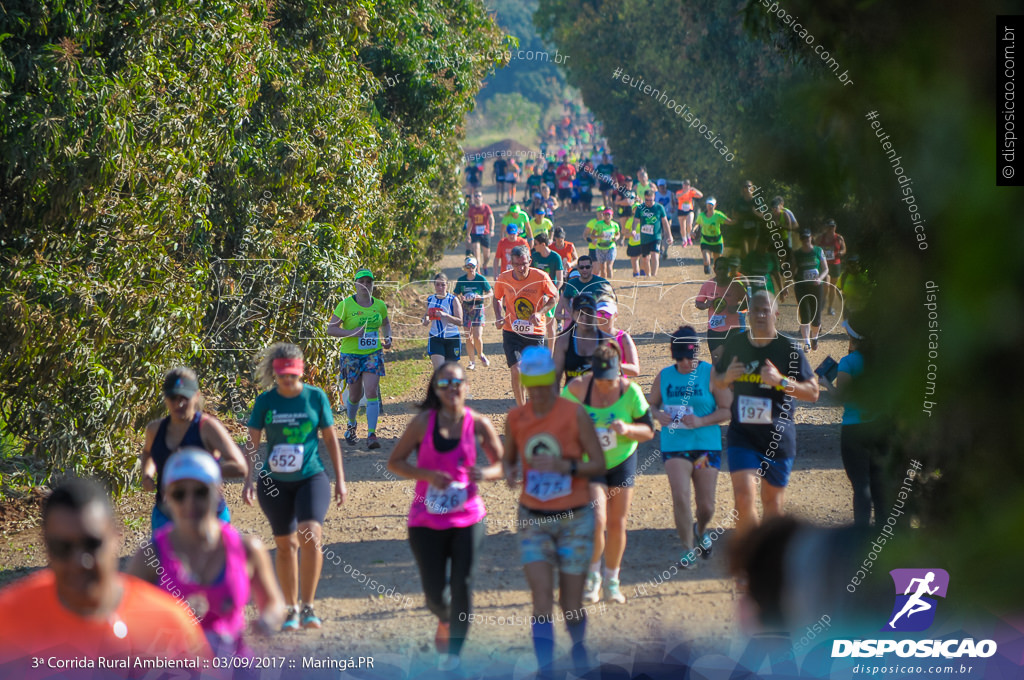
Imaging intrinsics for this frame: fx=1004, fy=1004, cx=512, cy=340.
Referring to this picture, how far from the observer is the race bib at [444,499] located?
557cm

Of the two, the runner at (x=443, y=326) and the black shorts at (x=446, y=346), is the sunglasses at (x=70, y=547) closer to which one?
the runner at (x=443, y=326)

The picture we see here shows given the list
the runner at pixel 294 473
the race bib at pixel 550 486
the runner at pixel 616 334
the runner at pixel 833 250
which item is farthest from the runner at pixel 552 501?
the runner at pixel 833 250

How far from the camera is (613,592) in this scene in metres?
6.96

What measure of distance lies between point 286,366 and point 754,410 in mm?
3132

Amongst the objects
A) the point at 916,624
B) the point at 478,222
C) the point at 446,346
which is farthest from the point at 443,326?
the point at 478,222

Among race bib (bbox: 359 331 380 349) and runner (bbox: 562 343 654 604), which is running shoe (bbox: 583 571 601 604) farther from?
race bib (bbox: 359 331 380 349)

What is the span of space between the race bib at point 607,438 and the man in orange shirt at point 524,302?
4568 mm

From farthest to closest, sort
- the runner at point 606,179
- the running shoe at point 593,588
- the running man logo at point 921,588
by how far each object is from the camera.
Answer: the runner at point 606,179 < the running shoe at point 593,588 < the running man logo at point 921,588

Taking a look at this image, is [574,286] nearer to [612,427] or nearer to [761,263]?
[612,427]

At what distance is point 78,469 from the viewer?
26.2ft

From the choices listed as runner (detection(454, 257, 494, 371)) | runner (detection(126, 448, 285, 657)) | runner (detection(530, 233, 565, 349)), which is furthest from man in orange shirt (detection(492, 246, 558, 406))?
runner (detection(126, 448, 285, 657))

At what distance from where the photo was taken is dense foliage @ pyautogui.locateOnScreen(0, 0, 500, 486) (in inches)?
294

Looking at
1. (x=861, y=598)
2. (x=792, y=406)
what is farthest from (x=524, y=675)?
(x=861, y=598)

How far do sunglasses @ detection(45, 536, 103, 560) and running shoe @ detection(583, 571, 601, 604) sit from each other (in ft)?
13.5
